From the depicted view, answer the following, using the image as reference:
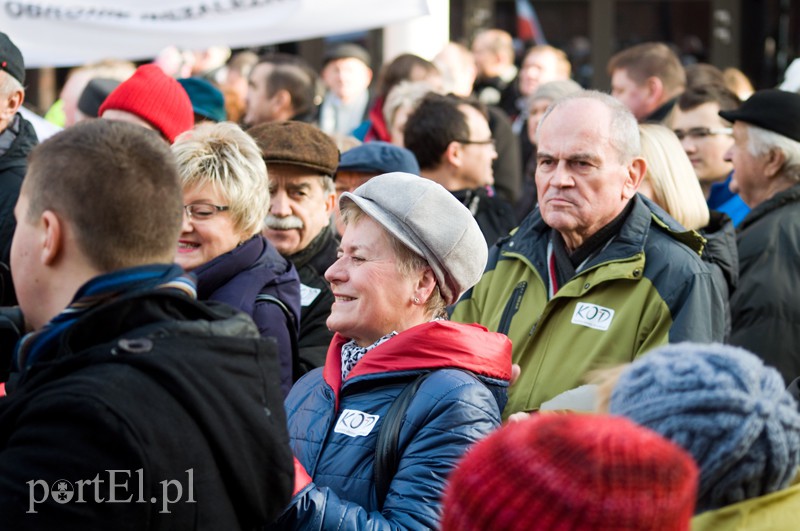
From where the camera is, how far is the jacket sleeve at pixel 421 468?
2.60 m

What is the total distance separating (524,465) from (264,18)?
495 centimetres

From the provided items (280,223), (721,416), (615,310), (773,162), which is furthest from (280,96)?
(721,416)

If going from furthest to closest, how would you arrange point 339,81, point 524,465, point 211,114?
1. point 339,81
2. point 211,114
3. point 524,465

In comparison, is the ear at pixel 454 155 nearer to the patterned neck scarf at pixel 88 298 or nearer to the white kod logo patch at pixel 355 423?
the white kod logo patch at pixel 355 423

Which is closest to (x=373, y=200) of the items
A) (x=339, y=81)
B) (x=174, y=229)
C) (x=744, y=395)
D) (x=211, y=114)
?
(x=174, y=229)

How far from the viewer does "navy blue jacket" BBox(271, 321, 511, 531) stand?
2676 millimetres

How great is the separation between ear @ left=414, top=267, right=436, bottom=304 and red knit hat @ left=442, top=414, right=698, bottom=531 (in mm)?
1527

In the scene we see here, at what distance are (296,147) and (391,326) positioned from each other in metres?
1.55

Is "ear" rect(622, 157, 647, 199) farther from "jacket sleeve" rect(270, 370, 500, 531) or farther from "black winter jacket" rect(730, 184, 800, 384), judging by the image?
"jacket sleeve" rect(270, 370, 500, 531)

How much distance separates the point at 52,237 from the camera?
82.8 inches

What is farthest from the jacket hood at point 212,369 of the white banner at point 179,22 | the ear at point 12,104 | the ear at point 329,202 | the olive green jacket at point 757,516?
the white banner at point 179,22

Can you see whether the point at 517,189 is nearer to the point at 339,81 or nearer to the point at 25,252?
the point at 339,81

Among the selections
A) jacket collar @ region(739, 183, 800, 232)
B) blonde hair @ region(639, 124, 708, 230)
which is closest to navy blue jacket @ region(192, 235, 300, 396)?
blonde hair @ region(639, 124, 708, 230)

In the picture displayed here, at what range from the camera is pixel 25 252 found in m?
2.15
